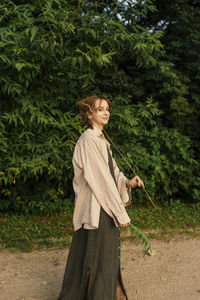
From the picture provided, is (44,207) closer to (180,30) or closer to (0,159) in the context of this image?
(0,159)

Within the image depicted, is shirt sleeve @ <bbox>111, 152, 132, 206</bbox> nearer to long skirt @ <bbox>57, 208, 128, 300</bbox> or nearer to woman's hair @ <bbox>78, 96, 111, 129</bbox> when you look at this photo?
long skirt @ <bbox>57, 208, 128, 300</bbox>

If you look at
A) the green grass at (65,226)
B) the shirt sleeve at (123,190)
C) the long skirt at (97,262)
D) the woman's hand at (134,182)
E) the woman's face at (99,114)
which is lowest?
the green grass at (65,226)

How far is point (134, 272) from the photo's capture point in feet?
12.2

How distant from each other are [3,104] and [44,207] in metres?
2.23

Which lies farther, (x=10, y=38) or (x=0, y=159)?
(x=0, y=159)

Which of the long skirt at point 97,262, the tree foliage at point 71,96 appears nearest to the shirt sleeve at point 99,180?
the long skirt at point 97,262

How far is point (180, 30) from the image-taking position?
739 cm

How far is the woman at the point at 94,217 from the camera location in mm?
2334

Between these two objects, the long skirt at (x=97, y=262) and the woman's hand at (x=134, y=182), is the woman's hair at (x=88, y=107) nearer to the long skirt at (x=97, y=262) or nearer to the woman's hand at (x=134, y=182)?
the woman's hand at (x=134, y=182)

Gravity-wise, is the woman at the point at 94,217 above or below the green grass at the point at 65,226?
above

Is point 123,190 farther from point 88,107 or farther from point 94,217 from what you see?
point 88,107

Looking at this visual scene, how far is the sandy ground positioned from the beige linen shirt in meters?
1.29

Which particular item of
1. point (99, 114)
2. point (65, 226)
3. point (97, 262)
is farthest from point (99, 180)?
point (65, 226)

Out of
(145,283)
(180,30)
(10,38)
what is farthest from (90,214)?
(180,30)
